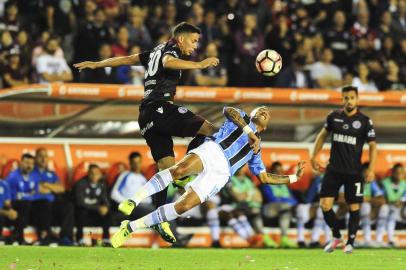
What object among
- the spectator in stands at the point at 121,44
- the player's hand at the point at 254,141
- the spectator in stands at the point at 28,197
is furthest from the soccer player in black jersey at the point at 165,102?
the spectator in stands at the point at 121,44

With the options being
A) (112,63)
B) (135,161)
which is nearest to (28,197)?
(135,161)

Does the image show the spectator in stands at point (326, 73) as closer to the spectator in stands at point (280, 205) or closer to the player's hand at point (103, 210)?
the spectator in stands at point (280, 205)

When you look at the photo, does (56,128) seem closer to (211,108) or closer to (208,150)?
(211,108)

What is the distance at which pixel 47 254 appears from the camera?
1425cm

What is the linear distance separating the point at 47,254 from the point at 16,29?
23.8 ft

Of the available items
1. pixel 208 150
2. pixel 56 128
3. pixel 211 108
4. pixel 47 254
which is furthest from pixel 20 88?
pixel 208 150

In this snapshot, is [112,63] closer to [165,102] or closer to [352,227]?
[165,102]

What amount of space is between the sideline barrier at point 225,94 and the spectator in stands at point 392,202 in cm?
135

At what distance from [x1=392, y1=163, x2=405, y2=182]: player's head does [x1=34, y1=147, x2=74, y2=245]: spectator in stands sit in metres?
6.23

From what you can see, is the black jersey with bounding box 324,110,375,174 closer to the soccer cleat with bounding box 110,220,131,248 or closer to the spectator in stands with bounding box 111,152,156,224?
the spectator in stands with bounding box 111,152,156,224

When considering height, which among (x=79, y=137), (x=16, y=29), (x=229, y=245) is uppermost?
(x=16, y=29)

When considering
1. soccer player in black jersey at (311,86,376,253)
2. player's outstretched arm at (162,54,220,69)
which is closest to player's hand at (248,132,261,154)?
player's outstretched arm at (162,54,220,69)

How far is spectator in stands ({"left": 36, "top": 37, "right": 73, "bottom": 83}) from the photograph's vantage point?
19.6 metres

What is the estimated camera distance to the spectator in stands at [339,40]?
23141 mm
